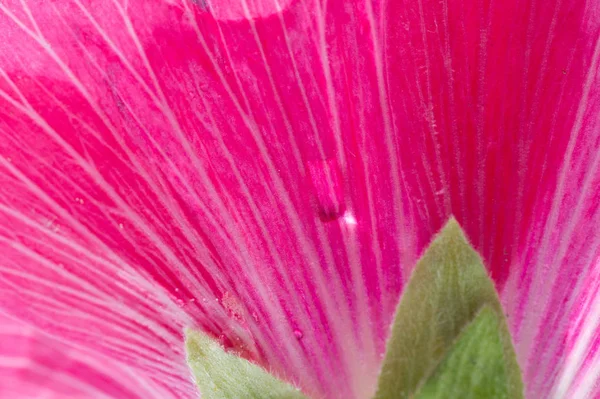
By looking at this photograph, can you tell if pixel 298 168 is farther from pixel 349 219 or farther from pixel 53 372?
pixel 53 372

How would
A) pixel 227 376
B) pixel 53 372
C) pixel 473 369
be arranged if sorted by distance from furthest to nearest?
pixel 53 372, pixel 227 376, pixel 473 369

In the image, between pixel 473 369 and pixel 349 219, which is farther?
pixel 349 219

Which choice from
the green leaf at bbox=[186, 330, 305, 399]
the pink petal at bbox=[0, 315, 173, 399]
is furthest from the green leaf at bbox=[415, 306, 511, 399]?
the pink petal at bbox=[0, 315, 173, 399]

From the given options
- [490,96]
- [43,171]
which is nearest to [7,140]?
[43,171]

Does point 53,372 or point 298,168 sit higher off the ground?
point 298,168

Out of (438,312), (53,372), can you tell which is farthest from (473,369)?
(53,372)

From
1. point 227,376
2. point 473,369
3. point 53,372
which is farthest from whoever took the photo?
point 53,372

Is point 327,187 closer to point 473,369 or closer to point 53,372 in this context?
point 473,369
